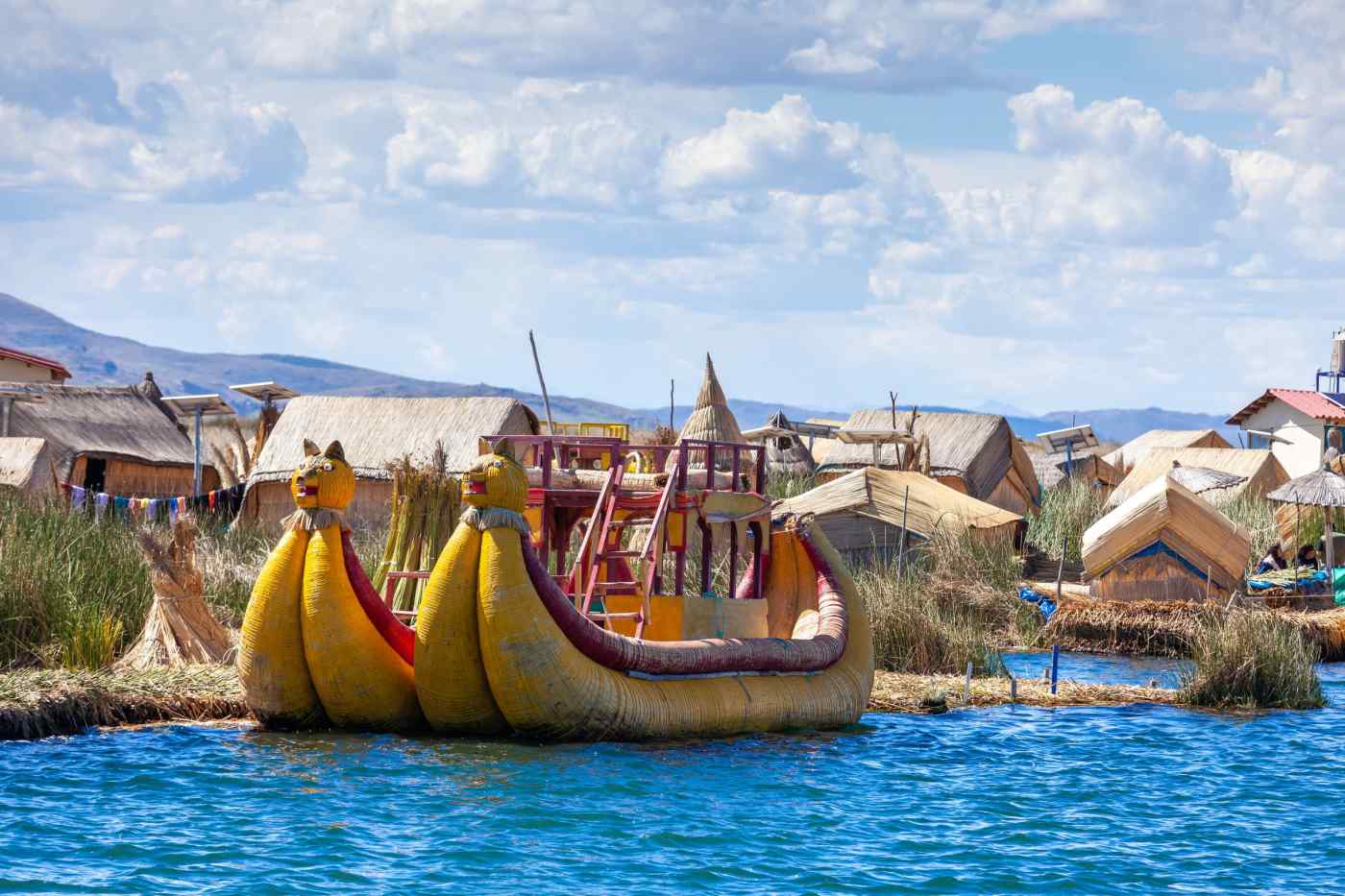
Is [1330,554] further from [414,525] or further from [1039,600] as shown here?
[414,525]

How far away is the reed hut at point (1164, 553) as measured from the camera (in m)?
24.1

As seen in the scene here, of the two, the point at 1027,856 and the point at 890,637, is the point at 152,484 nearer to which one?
the point at 890,637

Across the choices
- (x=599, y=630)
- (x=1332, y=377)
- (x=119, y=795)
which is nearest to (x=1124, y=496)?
(x=1332, y=377)

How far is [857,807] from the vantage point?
1244 cm

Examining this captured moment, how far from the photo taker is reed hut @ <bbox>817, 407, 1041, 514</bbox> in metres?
38.6

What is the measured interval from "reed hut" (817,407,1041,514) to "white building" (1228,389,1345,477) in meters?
8.91

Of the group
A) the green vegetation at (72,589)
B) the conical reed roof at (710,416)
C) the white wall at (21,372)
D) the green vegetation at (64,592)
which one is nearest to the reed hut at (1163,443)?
the conical reed roof at (710,416)

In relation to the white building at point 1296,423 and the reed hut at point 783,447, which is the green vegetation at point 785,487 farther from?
the white building at point 1296,423

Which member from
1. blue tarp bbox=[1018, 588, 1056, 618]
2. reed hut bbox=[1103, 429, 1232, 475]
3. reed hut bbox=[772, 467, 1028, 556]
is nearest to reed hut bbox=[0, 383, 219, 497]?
reed hut bbox=[772, 467, 1028, 556]

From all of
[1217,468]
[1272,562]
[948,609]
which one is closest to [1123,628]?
[948,609]

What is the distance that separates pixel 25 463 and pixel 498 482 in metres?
16.2

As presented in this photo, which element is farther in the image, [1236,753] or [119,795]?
[1236,753]

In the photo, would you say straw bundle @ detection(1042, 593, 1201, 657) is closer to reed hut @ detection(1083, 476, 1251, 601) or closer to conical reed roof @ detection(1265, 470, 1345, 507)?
reed hut @ detection(1083, 476, 1251, 601)

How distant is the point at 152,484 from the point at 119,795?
912 inches
